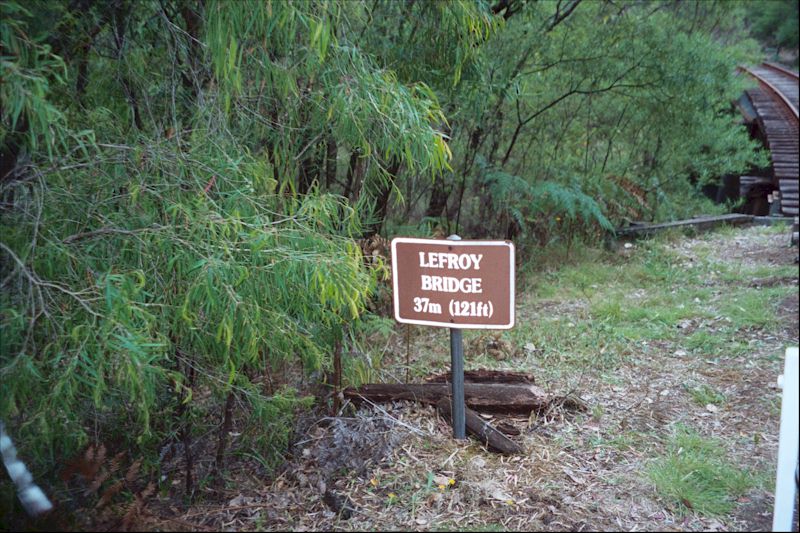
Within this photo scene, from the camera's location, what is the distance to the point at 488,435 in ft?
13.6

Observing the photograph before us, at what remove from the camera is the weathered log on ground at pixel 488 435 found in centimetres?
406

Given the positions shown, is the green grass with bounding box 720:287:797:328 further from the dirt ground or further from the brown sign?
the brown sign

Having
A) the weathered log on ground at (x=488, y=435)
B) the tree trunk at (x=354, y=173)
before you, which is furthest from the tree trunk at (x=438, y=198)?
the weathered log on ground at (x=488, y=435)

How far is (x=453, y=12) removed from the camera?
15.6ft

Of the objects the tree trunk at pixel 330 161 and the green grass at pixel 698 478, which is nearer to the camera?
the green grass at pixel 698 478

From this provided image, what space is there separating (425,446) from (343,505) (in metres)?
0.72

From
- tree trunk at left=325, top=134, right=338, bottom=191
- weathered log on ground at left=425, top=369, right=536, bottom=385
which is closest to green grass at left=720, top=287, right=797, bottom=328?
weathered log on ground at left=425, top=369, right=536, bottom=385

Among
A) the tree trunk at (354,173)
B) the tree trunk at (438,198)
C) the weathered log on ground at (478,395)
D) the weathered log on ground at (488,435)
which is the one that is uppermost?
the tree trunk at (354,173)

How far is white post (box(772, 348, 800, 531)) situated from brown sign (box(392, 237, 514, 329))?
135 cm

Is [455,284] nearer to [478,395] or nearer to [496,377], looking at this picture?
[478,395]

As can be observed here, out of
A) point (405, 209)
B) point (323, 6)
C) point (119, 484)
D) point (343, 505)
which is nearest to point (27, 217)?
point (119, 484)

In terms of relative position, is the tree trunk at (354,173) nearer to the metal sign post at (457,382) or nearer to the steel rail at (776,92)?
the metal sign post at (457,382)

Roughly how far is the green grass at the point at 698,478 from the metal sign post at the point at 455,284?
1.23m

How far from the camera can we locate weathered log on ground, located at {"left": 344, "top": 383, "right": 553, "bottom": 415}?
14.9ft
